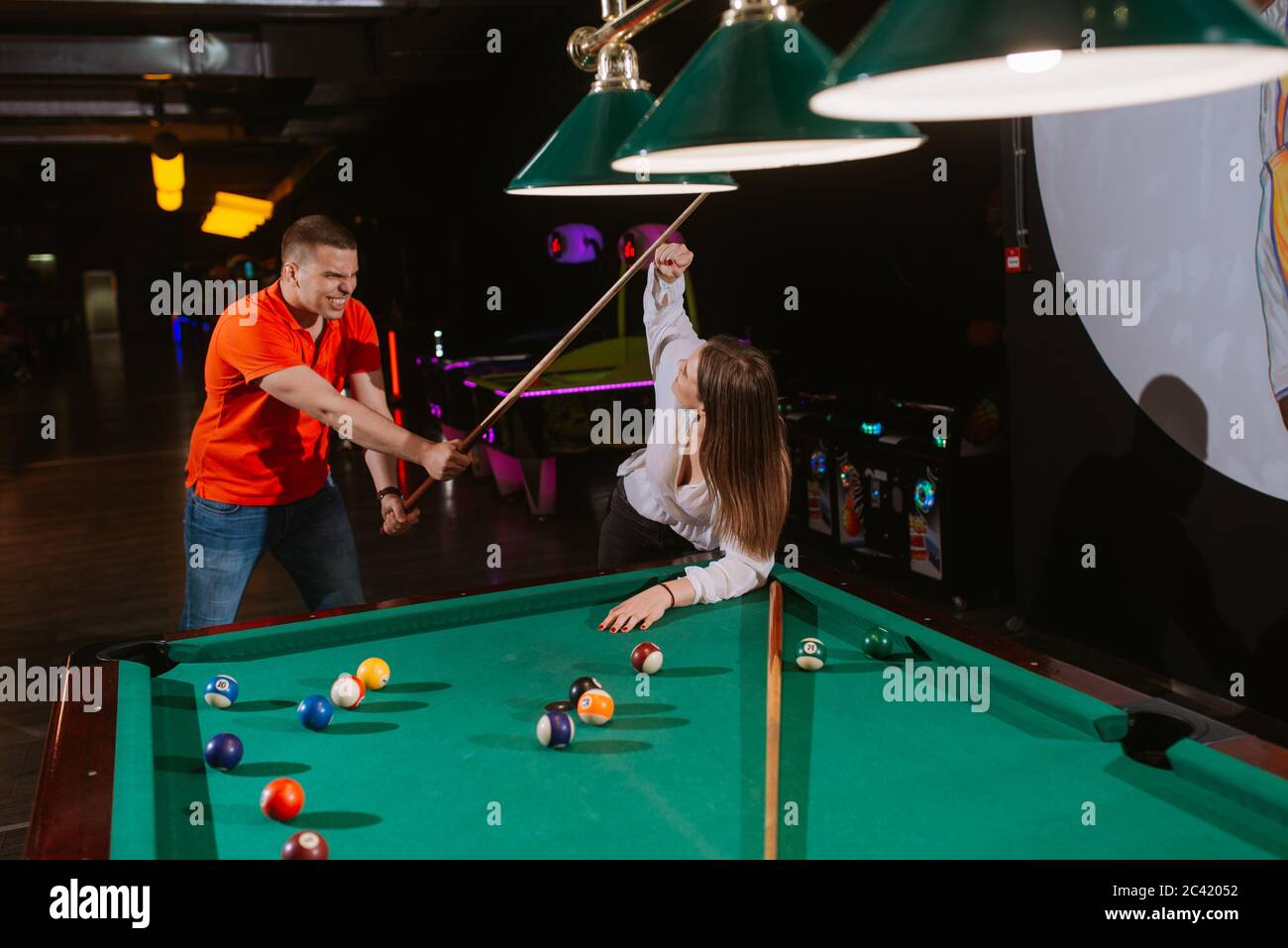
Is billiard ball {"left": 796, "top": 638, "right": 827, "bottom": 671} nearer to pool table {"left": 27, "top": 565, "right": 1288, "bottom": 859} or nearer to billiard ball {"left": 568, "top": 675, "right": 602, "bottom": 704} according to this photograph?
pool table {"left": 27, "top": 565, "right": 1288, "bottom": 859}

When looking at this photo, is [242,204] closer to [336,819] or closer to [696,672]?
[696,672]

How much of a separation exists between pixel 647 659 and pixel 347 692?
562mm

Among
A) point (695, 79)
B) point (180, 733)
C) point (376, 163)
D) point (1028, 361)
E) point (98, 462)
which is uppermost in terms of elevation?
→ point (376, 163)

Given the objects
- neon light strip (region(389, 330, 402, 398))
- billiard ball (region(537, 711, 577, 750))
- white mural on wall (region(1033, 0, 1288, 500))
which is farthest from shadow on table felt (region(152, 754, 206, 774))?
neon light strip (region(389, 330, 402, 398))

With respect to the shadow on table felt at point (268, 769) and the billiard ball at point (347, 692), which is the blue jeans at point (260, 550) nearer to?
the billiard ball at point (347, 692)

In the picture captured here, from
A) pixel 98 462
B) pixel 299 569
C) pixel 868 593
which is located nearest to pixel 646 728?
pixel 868 593

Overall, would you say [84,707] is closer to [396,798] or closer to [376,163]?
[396,798]

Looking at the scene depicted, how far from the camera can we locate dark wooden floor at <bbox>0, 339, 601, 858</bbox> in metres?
5.08

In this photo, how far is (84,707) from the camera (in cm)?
206

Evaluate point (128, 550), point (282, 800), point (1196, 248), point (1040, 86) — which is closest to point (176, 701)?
point (282, 800)

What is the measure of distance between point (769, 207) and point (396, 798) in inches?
219

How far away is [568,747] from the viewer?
6.25 ft

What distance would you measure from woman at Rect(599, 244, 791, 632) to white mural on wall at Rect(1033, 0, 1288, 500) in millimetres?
1660

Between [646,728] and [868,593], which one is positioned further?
[868,593]
